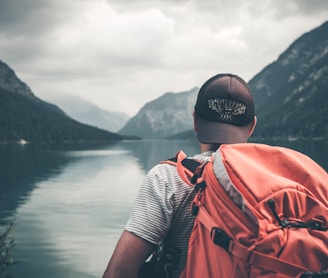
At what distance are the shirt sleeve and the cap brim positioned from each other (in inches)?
16.1

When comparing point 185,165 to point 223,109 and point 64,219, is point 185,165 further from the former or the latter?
point 64,219

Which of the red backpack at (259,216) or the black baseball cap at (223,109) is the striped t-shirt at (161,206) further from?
the black baseball cap at (223,109)

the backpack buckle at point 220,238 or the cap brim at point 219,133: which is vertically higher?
the cap brim at point 219,133

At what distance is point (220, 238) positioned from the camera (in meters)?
2.34

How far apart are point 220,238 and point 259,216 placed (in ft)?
0.82

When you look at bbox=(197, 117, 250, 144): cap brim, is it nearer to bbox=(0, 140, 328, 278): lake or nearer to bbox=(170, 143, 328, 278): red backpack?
bbox=(170, 143, 328, 278): red backpack

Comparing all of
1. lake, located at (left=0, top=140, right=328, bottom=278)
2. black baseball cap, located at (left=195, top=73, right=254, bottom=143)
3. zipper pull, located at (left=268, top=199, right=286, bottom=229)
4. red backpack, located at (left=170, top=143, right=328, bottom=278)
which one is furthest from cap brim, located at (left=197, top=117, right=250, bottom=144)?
lake, located at (left=0, top=140, right=328, bottom=278)

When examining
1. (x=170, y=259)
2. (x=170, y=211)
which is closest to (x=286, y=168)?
(x=170, y=211)

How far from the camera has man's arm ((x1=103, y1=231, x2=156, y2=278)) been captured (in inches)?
107

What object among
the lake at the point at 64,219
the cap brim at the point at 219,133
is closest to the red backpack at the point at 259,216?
the cap brim at the point at 219,133

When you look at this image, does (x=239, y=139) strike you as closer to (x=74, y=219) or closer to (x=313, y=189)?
(x=313, y=189)

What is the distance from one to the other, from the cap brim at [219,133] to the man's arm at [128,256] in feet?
2.66

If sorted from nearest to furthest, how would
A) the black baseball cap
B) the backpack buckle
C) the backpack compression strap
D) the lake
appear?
the backpack compression strap < the backpack buckle < the black baseball cap < the lake

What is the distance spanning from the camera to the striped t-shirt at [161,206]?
8.91ft
